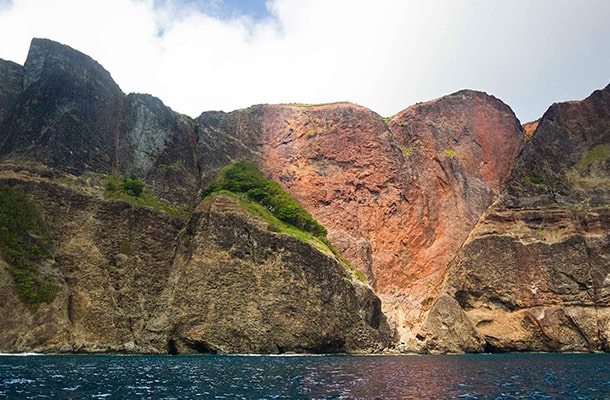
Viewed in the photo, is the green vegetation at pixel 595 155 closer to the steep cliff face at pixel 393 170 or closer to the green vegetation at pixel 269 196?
the steep cliff face at pixel 393 170

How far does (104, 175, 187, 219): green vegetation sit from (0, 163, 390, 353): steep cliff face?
1444mm

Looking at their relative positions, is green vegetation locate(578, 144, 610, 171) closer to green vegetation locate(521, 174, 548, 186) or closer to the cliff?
the cliff

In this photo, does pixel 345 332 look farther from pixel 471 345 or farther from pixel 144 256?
pixel 144 256

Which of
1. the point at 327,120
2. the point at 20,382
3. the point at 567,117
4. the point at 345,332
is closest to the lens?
the point at 20,382

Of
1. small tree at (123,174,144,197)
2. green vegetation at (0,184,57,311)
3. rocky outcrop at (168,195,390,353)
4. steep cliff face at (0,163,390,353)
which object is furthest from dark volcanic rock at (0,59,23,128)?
rocky outcrop at (168,195,390,353)

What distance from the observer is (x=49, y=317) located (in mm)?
52094

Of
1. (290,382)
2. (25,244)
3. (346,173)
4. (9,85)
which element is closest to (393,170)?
(346,173)

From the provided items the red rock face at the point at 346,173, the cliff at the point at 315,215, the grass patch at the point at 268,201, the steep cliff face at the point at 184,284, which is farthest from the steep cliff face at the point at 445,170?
the steep cliff face at the point at 184,284

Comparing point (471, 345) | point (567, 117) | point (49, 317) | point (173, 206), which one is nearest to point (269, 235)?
point (173, 206)

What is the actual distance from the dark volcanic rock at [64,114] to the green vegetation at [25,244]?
10113 millimetres

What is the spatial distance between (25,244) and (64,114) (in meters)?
25.0

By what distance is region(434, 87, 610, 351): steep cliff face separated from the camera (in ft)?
223

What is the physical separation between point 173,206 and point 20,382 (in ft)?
170

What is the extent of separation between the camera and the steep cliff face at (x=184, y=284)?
57062mm
